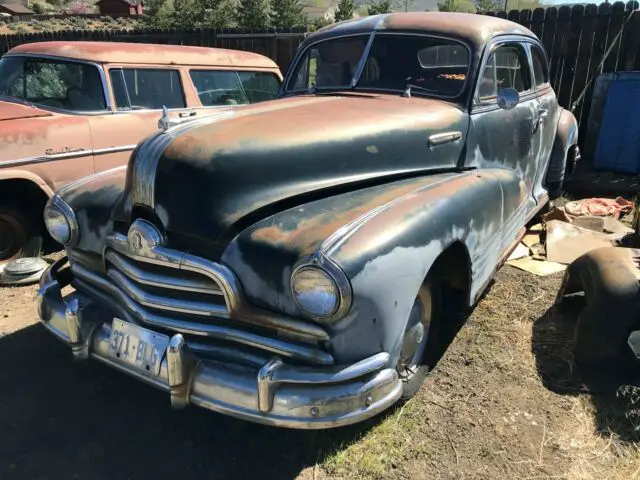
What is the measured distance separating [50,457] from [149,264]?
98cm

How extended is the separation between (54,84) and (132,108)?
72 centimetres

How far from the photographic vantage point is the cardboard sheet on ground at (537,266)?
14.1 ft

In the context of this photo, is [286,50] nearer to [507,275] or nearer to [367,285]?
[507,275]

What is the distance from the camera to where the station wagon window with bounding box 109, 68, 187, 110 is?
512cm

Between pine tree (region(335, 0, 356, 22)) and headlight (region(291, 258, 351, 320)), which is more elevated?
pine tree (region(335, 0, 356, 22))

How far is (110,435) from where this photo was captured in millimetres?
2580

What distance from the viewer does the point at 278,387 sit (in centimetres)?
203

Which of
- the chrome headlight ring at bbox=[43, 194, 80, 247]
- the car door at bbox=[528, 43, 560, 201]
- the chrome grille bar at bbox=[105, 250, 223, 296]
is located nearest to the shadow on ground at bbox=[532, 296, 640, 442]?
the car door at bbox=[528, 43, 560, 201]

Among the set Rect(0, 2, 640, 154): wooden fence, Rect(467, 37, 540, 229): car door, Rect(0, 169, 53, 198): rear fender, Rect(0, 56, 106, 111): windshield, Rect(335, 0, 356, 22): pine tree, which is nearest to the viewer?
Rect(467, 37, 540, 229): car door

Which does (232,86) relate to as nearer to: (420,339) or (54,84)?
(54,84)

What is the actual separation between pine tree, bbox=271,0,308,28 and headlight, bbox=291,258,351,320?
25.6m

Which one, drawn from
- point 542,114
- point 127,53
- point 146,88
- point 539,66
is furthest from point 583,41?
point 127,53

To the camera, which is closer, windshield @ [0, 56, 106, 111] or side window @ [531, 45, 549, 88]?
side window @ [531, 45, 549, 88]

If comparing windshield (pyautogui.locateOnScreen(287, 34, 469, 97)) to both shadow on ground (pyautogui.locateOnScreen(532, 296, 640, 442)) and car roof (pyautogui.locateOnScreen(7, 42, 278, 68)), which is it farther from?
car roof (pyautogui.locateOnScreen(7, 42, 278, 68))
